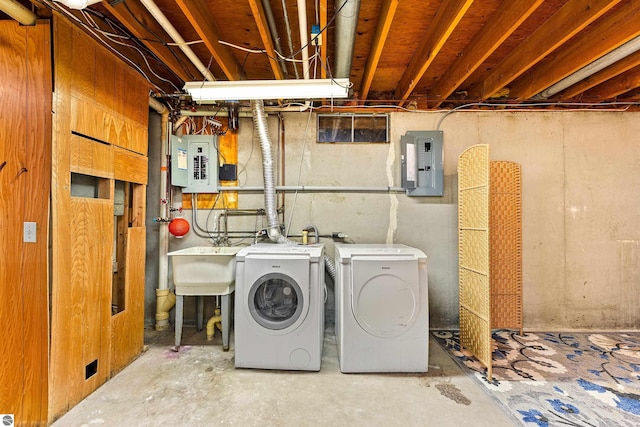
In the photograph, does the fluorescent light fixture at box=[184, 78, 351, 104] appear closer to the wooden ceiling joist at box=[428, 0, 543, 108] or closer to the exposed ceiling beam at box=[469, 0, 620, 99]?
the wooden ceiling joist at box=[428, 0, 543, 108]

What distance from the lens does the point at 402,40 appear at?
7.88ft

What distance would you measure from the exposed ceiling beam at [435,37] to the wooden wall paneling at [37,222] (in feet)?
8.19

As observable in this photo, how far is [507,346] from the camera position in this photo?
2.78 meters

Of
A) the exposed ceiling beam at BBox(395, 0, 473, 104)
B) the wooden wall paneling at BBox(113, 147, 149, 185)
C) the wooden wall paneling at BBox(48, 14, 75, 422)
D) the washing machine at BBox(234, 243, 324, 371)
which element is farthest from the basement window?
the wooden wall paneling at BBox(48, 14, 75, 422)

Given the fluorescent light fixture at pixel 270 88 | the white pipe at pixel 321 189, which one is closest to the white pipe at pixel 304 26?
the fluorescent light fixture at pixel 270 88

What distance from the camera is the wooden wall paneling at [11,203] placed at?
5.47 feet

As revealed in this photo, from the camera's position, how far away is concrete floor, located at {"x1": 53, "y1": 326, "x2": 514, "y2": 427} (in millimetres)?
1768

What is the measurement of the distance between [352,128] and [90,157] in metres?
2.49

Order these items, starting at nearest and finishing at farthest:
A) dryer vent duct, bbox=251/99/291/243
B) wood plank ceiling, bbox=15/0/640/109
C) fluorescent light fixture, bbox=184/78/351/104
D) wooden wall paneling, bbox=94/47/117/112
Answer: wood plank ceiling, bbox=15/0/640/109, wooden wall paneling, bbox=94/47/117/112, fluorescent light fixture, bbox=184/78/351/104, dryer vent duct, bbox=251/99/291/243

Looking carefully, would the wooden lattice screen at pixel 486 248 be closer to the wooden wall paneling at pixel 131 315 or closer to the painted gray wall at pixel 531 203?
the painted gray wall at pixel 531 203

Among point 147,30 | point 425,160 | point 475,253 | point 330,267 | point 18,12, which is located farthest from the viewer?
point 425,160

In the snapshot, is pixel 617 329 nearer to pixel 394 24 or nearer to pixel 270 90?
pixel 394 24

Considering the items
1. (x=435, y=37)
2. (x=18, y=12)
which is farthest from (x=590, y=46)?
(x=18, y=12)

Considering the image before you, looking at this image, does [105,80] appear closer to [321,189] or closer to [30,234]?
[30,234]
